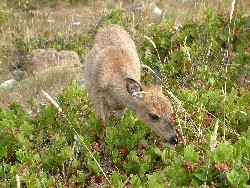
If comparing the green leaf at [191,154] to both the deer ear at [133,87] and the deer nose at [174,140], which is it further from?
the deer ear at [133,87]

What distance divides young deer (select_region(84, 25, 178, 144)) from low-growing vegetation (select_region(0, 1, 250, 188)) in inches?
8.7

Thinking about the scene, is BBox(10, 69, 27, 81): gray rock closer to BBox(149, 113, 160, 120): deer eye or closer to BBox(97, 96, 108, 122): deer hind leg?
BBox(97, 96, 108, 122): deer hind leg

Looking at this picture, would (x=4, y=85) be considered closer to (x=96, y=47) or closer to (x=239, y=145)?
(x=96, y=47)

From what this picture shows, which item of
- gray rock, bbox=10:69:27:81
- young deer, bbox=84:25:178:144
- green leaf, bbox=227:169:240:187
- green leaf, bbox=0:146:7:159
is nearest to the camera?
green leaf, bbox=227:169:240:187

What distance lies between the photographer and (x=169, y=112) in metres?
6.71

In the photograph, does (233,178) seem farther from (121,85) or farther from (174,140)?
(121,85)

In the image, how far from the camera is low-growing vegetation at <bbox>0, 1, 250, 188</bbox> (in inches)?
166

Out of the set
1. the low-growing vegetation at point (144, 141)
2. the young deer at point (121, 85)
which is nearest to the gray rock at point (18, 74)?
the young deer at point (121, 85)

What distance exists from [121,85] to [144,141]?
1.82 metres

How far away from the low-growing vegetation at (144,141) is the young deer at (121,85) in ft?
0.73

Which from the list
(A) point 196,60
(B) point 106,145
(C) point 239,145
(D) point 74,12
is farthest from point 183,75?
(D) point 74,12

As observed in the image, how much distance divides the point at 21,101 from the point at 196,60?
446 cm

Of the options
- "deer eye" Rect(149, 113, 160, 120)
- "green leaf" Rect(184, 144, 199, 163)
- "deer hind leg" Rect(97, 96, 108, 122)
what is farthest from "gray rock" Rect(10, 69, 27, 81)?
"green leaf" Rect(184, 144, 199, 163)

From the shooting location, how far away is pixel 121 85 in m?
7.80
